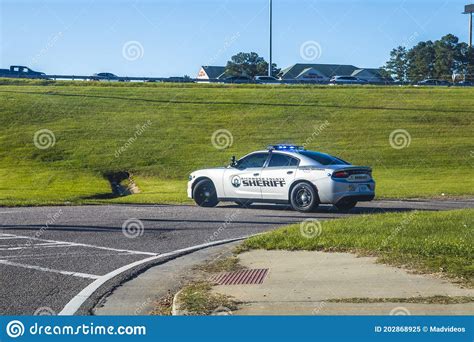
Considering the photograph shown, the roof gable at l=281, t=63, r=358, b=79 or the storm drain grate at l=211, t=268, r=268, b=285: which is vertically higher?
the roof gable at l=281, t=63, r=358, b=79

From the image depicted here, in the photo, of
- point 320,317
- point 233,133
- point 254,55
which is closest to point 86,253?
point 320,317

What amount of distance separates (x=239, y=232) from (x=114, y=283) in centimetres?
493

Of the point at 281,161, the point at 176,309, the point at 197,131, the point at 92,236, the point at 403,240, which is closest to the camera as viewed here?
the point at 176,309

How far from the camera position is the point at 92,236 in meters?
12.7

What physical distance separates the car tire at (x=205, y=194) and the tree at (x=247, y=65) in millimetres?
72490

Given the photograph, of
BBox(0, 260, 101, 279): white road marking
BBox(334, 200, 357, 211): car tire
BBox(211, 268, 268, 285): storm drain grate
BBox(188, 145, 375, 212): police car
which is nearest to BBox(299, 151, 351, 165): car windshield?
BBox(188, 145, 375, 212): police car

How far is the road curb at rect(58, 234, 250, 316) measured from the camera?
24.5 ft

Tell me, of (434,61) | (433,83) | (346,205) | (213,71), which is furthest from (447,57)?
(346,205)

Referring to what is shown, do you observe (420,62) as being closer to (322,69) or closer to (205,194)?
(322,69)

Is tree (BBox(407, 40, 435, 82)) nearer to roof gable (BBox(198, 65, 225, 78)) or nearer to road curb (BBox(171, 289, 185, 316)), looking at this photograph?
roof gable (BBox(198, 65, 225, 78))

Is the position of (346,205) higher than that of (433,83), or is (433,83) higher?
(433,83)

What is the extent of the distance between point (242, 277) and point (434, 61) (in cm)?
8417

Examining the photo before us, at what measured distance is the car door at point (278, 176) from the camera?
56.5 feet

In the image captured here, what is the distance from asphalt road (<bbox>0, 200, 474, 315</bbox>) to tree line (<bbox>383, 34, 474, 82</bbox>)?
227 ft
